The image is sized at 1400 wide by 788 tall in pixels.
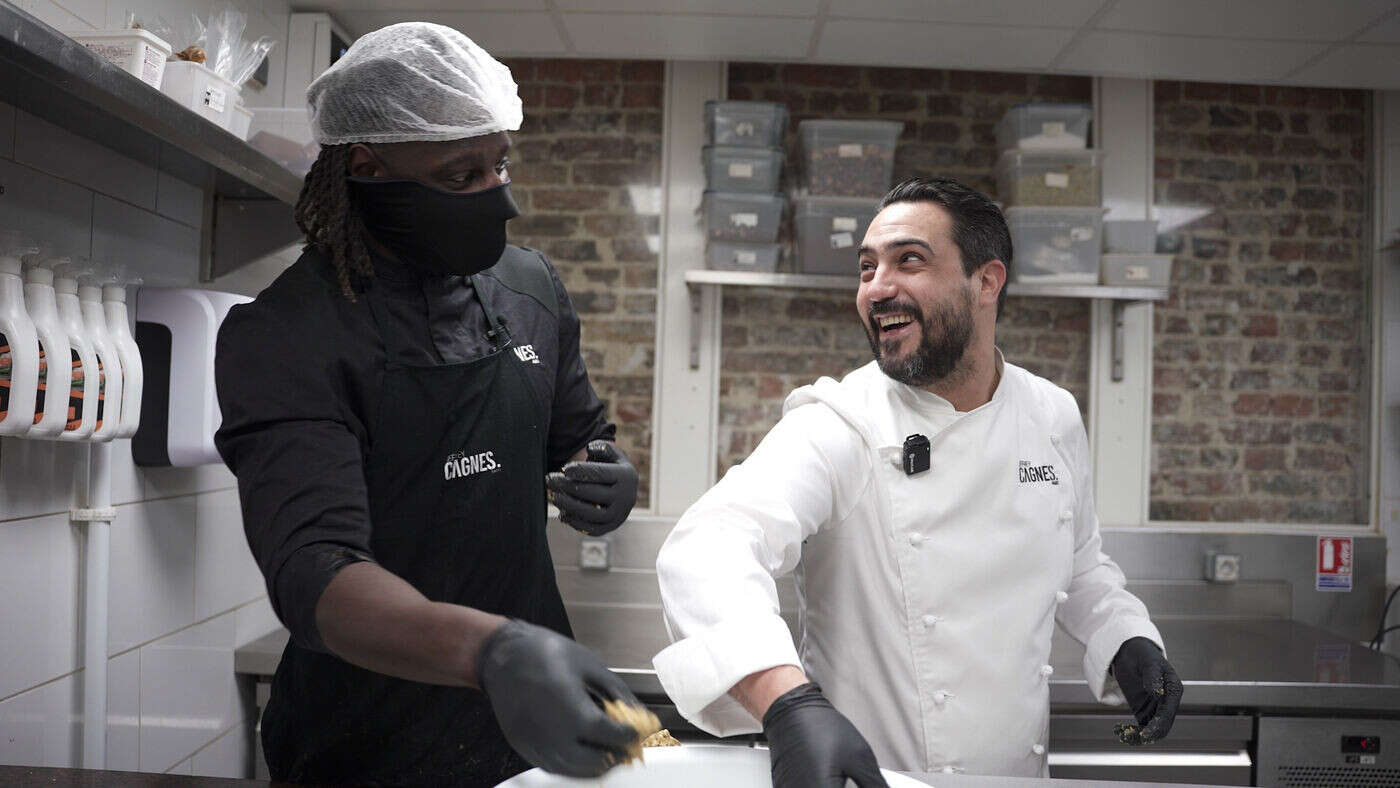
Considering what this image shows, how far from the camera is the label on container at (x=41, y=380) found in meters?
1.36

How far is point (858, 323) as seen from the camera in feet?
10.1

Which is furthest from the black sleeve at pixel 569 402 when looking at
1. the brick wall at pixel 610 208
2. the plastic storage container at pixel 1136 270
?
the plastic storage container at pixel 1136 270

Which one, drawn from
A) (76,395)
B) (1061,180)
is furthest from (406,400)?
(1061,180)

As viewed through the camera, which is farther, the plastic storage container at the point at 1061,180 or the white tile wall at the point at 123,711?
the plastic storage container at the point at 1061,180

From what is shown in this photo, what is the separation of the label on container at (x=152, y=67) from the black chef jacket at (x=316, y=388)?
18.7 inches

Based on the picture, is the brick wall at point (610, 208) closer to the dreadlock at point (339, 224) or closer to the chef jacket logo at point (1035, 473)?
the chef jacket logo at point (1035, 473)

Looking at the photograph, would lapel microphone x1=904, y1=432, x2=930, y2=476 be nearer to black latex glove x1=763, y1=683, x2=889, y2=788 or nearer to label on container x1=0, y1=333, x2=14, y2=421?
black latex glove x1=763, y1=683, x2=889, y2=788

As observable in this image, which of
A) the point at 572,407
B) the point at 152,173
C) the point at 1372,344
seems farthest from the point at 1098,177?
the point at 152,173

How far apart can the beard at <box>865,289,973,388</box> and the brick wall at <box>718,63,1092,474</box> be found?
1569 mm

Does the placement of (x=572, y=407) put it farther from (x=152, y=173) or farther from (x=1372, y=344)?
(x=1372, y=344)

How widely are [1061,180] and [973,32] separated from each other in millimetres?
502

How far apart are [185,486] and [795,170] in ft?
6.42

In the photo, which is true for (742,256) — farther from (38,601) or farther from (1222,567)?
(38,601)

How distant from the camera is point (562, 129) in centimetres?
307
